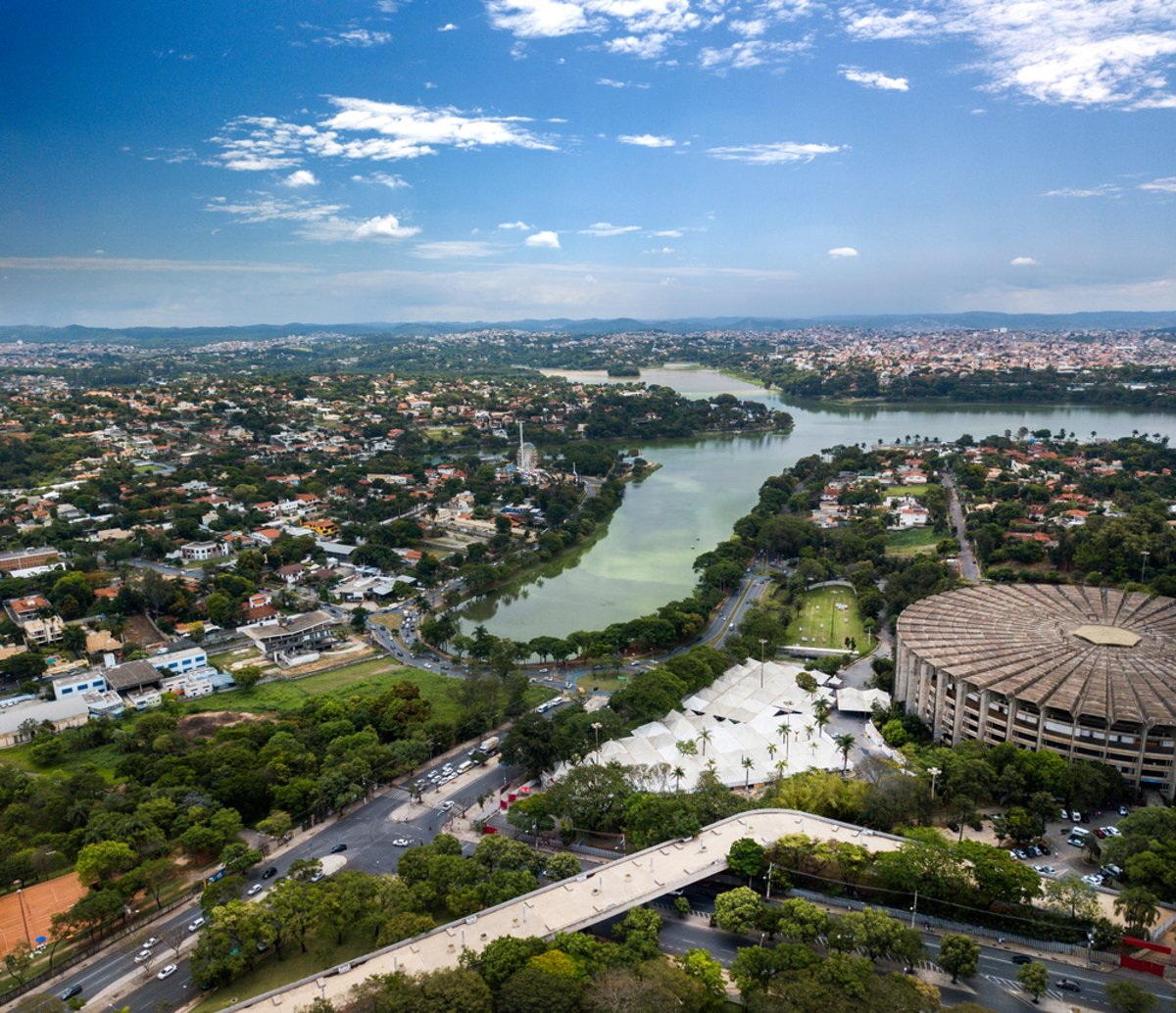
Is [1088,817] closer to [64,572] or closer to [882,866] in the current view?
[882,866]

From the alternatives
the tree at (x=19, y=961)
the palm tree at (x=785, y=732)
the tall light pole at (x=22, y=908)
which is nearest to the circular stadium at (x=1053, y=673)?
the palm tree at (x=785, y=732)

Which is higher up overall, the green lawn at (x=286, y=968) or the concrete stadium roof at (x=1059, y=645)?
the concrete stadium roof at (x=1059, y=645)

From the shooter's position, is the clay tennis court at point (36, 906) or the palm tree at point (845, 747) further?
the palm tree at point (845, 747)

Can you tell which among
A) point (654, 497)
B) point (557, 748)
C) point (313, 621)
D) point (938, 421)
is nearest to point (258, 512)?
point (313, 621)

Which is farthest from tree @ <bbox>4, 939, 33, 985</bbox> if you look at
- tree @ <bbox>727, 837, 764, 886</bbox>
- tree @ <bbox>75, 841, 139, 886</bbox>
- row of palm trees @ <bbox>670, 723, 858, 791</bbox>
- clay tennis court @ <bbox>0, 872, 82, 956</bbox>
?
row of palm trees @ <bbox>670, 723, 858, 791</bbox>

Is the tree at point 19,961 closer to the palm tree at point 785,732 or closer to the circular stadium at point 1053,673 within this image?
the palm tree at point 785,732
